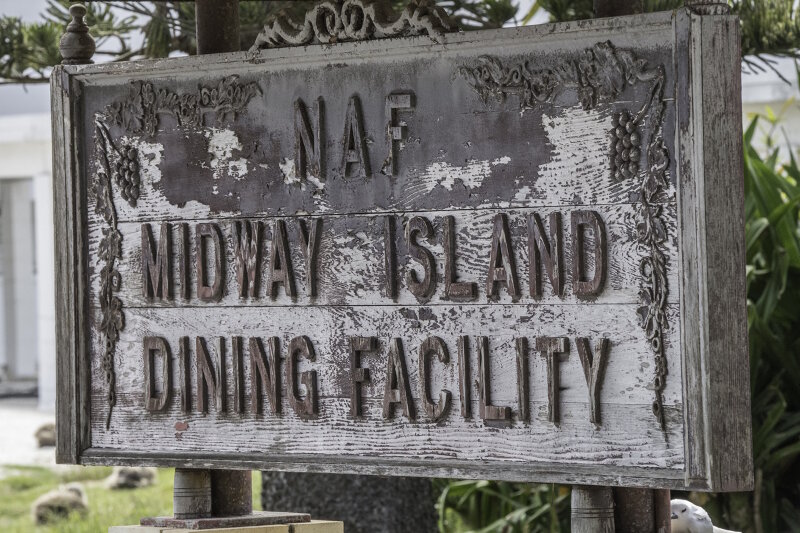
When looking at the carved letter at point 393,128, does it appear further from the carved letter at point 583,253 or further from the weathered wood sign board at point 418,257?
the carved letter at point 583,253

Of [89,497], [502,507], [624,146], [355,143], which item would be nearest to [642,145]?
[624,146]

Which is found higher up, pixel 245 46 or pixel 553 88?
pixel 245 46

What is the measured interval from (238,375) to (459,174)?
622mm

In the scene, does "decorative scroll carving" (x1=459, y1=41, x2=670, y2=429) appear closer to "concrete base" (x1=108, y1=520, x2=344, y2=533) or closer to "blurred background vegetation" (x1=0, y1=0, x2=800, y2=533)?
"concrete base" (x1=108, y1=520, x2=344, y2=533)

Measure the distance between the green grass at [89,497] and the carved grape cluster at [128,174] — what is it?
2935 mm

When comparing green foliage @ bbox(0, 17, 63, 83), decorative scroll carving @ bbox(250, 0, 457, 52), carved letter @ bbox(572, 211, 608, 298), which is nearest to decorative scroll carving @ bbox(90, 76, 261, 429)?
decorative scroll carving @ bbox(250, 0, 457, 52)

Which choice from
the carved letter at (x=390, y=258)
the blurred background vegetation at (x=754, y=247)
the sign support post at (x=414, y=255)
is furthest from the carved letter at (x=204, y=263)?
the blurred background vegetation at (x=754, y=247)

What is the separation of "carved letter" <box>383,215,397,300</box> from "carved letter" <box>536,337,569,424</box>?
1.05ft

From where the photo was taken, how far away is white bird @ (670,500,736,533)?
2494mm

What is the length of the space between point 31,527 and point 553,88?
5220mm

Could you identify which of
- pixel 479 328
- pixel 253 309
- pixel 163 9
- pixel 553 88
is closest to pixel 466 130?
pixel 553 88

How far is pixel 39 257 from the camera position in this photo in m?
11.0

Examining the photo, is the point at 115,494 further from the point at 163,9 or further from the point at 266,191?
the point at 266,191

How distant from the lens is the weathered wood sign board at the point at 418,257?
2.00m
